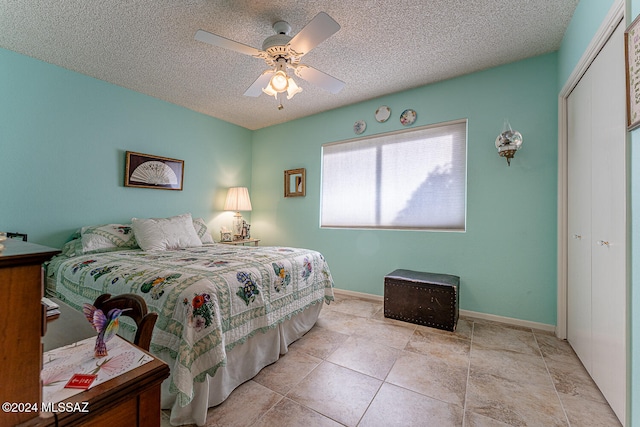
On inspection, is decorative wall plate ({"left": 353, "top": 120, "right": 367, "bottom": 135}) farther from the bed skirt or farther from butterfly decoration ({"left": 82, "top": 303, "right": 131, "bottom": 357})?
butterfly decoration ({"left": 82, "top": 303, "right": 131, "bottom": 357})

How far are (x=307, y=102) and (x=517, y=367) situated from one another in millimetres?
3518

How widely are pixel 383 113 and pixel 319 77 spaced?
4.70 feet

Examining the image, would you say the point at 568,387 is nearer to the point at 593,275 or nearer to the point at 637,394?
the point at 637,394

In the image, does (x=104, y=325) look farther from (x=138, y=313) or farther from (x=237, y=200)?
(x=237, y=200)

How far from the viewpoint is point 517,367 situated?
1.93 m

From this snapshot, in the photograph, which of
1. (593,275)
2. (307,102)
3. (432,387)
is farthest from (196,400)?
(307,102)

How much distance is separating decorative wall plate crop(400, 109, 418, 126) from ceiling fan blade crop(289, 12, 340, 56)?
1737 mm

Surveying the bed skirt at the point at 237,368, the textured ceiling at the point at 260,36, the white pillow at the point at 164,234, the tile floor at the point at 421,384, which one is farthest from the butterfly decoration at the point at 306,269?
the textured ceiling at the point at 260,36

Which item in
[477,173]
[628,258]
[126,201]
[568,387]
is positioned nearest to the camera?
[628,258]

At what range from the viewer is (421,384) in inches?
68.8

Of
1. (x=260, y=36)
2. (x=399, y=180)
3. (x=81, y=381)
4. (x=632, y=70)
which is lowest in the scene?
(x=81, y=381)

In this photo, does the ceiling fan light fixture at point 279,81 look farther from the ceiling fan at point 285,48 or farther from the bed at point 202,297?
the bed at point 202,297

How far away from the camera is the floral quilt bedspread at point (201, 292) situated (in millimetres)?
1412

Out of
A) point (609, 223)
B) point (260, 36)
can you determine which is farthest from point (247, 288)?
point (609, 223)
